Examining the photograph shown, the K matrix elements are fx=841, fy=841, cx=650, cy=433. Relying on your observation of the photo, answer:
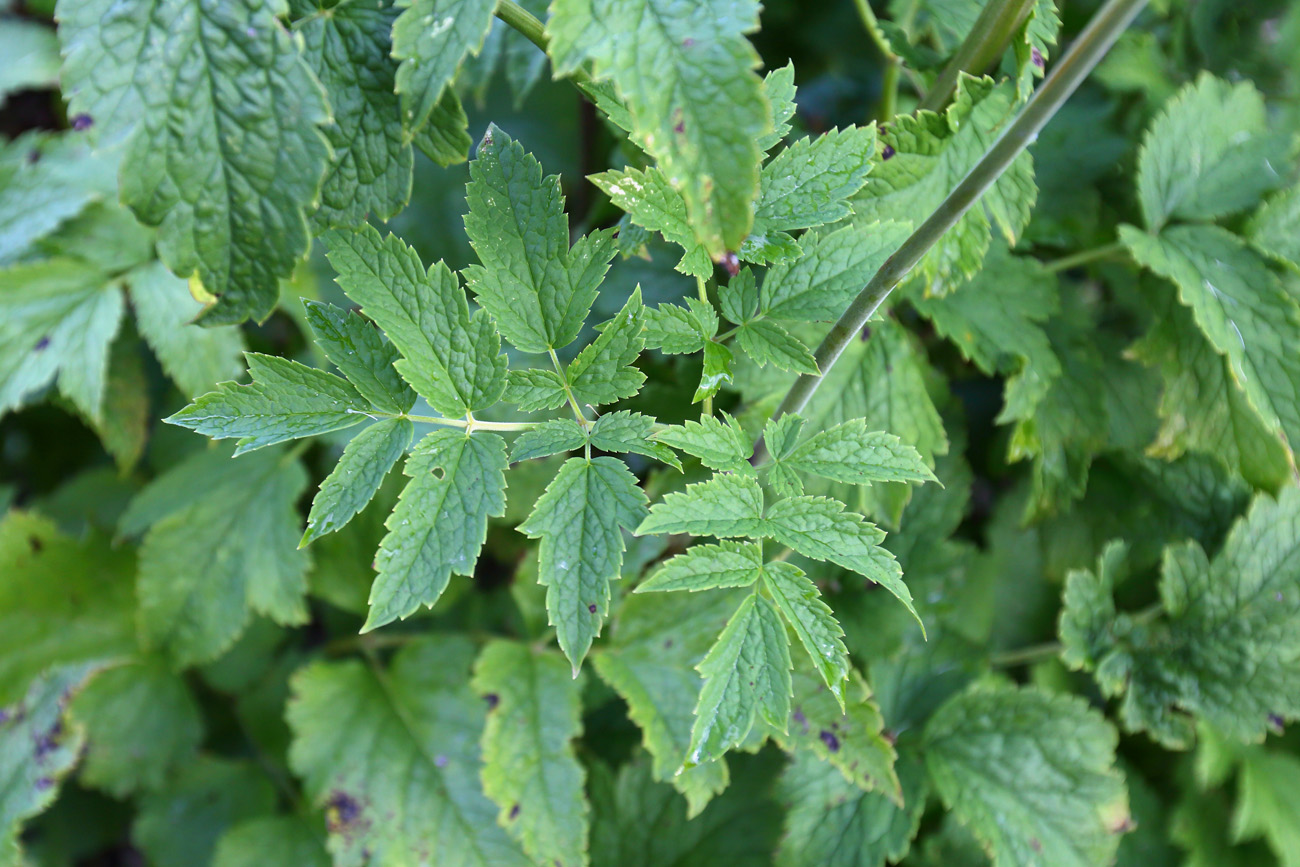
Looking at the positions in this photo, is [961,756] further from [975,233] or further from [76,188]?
[76,188]

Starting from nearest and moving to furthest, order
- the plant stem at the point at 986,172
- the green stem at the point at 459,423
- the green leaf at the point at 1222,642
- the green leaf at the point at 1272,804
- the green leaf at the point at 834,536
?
the plant stem at the point at 986,172 < the green leaf at the point at 834,536 < the green stem at the point at 459,423 < the green leaf at the point at 1222,642 < the green leaf at the point at 1272,804

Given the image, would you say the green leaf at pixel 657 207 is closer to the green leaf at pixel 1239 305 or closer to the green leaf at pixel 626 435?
the green leaf at pixel 626 435

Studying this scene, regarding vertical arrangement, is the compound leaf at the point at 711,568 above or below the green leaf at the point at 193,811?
above

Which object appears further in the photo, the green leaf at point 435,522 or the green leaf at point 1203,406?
the green leaf at point 1203,406

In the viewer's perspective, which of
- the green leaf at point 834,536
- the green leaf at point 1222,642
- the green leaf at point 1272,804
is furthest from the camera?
the green leaf at point 1272,804

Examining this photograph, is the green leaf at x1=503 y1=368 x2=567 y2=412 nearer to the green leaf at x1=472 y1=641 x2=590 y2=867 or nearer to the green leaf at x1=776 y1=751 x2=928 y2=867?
the green leaf at x1=472 y1=641 x2=590 y2=867

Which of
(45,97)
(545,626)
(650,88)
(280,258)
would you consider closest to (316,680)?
(545,626)

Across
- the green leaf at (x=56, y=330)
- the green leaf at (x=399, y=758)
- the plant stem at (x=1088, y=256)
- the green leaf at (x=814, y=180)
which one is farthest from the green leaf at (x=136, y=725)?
the plant stem at (x=1088, y=256)
